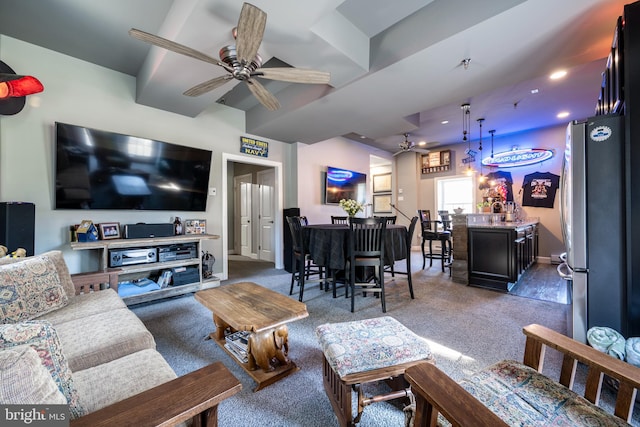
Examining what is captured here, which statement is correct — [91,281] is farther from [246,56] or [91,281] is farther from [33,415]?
[246,56]

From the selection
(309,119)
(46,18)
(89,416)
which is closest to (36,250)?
(46,18)

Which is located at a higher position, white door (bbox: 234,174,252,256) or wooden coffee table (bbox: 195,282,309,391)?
white door (bbox: 234,174,252,256)

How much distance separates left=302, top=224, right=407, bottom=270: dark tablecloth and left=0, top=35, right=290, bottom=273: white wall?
2.11 metres

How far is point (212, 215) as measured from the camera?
13.4 feet

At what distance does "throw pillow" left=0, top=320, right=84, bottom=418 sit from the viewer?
0.66 metres

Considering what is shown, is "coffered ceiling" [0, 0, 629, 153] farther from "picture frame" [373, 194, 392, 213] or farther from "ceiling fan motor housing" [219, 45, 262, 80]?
"picture frame" [373, 194, 392, 213]

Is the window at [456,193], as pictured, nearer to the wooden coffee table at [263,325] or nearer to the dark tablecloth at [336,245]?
the dark tablecloth at [336,245]

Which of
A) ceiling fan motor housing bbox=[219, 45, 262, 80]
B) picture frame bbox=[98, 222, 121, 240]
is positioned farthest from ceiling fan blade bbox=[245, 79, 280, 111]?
picture frame bbox=[98, 222, 121, 240]

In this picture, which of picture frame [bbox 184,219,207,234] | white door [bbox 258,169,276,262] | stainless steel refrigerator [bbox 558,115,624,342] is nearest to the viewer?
stainless steel refrigerator [bbox 558,115,624,342]

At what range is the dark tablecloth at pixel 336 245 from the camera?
9.52 ft

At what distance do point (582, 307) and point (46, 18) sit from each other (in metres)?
5.02

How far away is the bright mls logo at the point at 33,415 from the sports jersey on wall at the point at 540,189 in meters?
7.59

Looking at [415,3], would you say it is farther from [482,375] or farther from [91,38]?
[91,38]

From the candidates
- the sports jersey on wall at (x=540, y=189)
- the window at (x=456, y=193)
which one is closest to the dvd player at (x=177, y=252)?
the window at (x=456, y=193)
